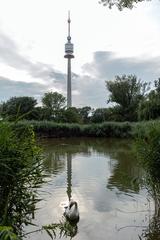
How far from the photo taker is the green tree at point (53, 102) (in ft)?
168

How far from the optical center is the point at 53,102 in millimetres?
54062

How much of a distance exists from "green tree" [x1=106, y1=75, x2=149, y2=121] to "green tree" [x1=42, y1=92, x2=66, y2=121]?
7371 millimetres

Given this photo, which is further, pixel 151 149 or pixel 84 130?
pixel 84 130

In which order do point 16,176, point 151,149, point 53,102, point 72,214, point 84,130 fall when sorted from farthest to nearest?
Result: point 53,102 → point 84,130 → point 72,214 → point 151,149 → point 16,176

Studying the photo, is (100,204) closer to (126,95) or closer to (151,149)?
(151,149)

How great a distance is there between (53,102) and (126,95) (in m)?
10.9

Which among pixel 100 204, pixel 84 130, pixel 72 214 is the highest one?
pixel 84 130

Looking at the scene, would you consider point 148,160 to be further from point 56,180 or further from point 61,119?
point 61,119

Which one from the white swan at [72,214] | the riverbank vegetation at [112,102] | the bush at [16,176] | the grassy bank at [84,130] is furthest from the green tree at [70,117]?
the bush at [16,176]

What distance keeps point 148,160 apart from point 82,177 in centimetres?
607

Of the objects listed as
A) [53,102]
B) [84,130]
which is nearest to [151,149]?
[84,130]

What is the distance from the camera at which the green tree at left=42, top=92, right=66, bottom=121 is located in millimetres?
51062

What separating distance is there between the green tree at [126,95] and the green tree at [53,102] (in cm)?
737

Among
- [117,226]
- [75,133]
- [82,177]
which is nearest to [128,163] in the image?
[82,177]
